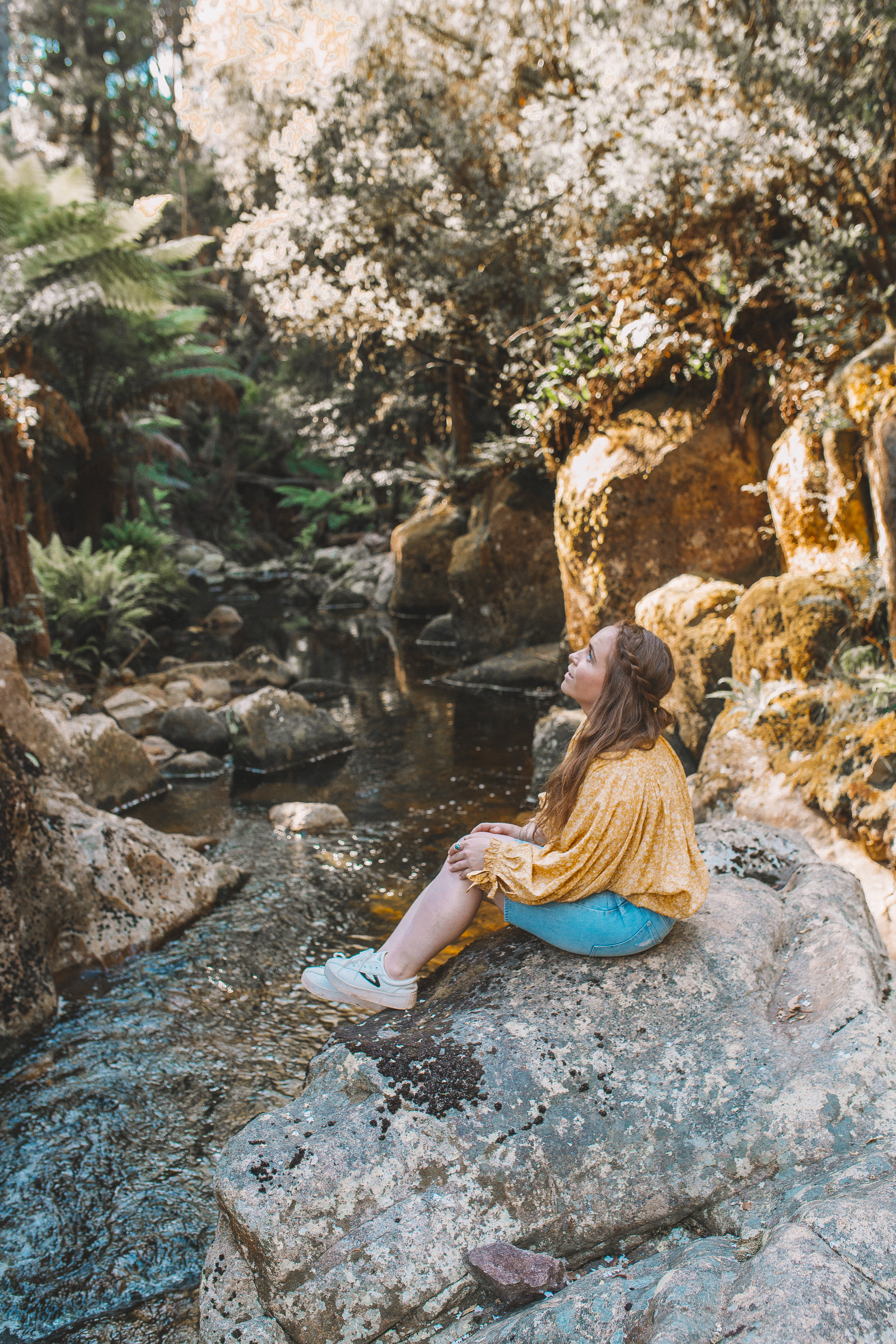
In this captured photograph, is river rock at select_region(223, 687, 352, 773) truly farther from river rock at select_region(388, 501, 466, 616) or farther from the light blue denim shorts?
river rock at select_region(388, 501, 466, 616)

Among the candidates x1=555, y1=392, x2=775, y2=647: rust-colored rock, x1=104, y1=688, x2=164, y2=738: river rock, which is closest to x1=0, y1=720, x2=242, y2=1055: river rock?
x1=104, y1=688, x2=164, y2=738: river rock

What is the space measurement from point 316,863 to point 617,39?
755 cm

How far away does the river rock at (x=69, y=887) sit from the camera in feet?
13.2

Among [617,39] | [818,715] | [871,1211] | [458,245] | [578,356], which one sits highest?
[617,39]

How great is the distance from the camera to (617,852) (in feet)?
8.78

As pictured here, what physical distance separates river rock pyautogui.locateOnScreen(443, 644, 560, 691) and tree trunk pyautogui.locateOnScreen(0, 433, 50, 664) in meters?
4.77

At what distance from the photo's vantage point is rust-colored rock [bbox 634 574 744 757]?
249 inches

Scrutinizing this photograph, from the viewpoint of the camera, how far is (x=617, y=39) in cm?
784

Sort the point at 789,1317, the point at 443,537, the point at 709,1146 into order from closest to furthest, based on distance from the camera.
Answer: the point at 789,1317 → the point at 709,1146 → the point at 443,537

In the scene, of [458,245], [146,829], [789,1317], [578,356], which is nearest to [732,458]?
[578,356]

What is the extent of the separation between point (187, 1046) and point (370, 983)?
1397 mm

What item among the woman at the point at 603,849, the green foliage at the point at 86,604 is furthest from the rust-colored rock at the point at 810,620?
the green foliage at the point at 86,604

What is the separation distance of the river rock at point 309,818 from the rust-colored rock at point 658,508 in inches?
136

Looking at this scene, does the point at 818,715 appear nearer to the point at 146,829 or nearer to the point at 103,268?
the point at 146,829
